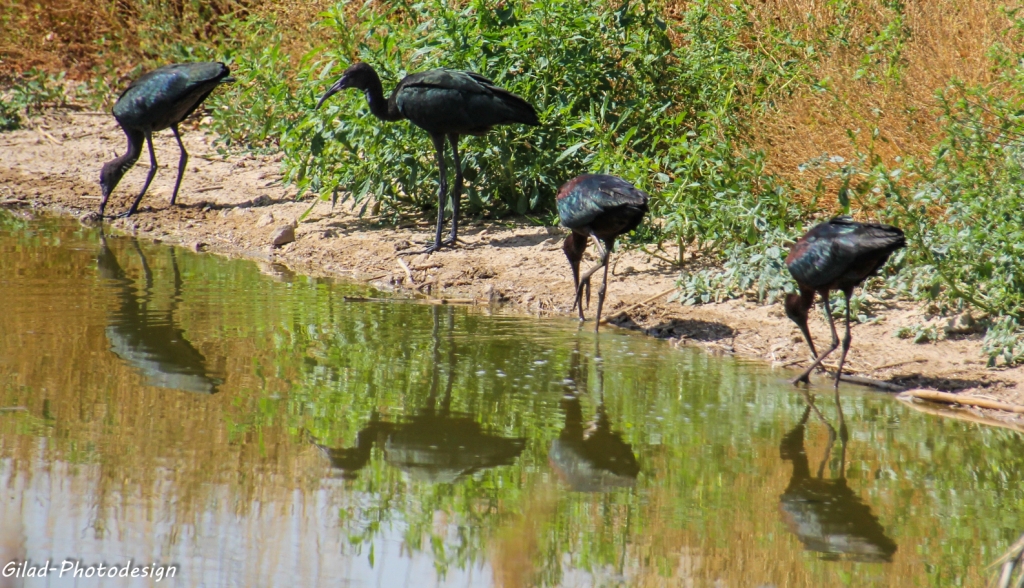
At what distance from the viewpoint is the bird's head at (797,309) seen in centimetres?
548

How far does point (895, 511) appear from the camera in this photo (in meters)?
3.75

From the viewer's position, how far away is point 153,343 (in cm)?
548

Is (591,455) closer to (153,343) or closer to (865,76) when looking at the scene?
(153,343)

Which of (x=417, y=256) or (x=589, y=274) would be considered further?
(x=417, y=256)

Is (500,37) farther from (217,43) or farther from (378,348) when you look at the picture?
(217,43)

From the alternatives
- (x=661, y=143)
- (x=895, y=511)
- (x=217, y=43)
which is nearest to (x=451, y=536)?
Result: (x=895, y=511)

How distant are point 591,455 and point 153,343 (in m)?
2.44

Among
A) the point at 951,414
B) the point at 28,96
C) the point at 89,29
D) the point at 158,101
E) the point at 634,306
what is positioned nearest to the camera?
the point at 951,414

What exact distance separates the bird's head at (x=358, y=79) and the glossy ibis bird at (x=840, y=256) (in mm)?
3297

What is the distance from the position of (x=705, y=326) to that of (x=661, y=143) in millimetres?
2197

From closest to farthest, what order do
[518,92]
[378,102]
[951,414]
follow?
1. [951,414]
2. [378,102]
3. [518,92]

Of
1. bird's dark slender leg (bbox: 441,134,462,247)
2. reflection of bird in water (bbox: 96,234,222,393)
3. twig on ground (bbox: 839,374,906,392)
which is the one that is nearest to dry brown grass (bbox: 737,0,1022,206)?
twig on ground (bbox: 839,374,906,392)

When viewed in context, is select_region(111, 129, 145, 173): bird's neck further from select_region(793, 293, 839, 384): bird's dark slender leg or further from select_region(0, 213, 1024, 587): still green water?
select_region(793, 293, 839, 384): bird's dark slender leg

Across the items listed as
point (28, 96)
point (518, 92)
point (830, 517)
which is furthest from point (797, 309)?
point (28, 96)
